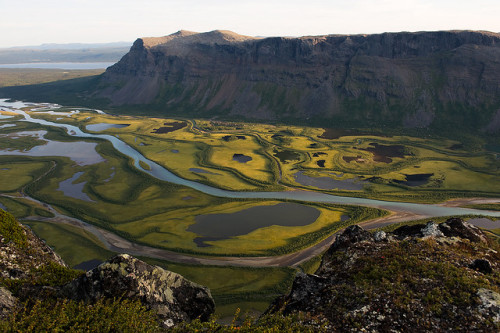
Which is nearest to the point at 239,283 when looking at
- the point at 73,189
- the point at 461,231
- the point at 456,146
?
the point at 461,231

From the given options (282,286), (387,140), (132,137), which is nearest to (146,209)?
(282,286)

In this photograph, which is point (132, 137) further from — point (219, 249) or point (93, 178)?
point (219, 249)

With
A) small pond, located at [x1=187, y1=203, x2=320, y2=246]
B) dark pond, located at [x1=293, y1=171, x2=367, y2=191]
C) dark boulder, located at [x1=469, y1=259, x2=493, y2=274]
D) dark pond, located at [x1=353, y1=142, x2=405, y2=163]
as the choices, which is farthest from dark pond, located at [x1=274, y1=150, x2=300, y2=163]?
dark boulder, located at [x1=469, y1=259, x2=493, y2=274]

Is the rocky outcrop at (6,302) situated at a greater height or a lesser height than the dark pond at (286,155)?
greater

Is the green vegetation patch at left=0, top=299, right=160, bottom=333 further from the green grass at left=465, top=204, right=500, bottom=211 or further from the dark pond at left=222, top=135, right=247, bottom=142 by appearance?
the dark pond at left=222, top=135, right=247, bottom=142

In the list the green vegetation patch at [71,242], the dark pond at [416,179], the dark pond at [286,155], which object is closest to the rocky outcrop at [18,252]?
the green vegetation patch at [71,242]

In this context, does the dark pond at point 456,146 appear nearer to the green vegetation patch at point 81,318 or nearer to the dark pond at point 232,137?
the dark pond at point 232,137
